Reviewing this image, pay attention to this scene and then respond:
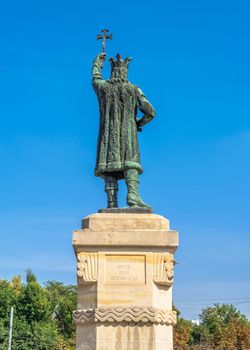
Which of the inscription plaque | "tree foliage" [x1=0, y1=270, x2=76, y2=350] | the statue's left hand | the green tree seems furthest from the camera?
the green tree

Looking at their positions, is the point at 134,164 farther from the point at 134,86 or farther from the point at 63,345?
the point at 63,345

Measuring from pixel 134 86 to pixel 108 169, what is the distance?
186 centimetres

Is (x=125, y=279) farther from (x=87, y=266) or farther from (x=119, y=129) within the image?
(x=119, y=129)

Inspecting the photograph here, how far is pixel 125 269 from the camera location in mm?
12047

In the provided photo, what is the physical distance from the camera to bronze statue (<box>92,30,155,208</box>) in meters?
13.0

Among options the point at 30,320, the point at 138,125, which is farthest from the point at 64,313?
the point at 138,125

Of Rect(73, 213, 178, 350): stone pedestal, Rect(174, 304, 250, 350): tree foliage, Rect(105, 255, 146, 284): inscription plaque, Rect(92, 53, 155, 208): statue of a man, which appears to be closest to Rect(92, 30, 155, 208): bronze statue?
Rect(92, 53, 155, 208): statue of a man

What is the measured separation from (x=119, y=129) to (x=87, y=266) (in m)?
2.91

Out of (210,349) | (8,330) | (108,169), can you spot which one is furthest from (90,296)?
(210,349)

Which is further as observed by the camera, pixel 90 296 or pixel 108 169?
pixel 108 169

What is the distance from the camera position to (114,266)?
12.1m

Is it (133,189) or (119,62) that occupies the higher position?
(119,62)

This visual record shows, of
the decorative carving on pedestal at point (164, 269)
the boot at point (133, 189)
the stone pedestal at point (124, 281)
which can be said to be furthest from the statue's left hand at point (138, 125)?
the decorative carving on pedestal at point (164, 269)

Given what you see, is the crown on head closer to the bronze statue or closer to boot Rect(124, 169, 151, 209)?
the bronze statue
